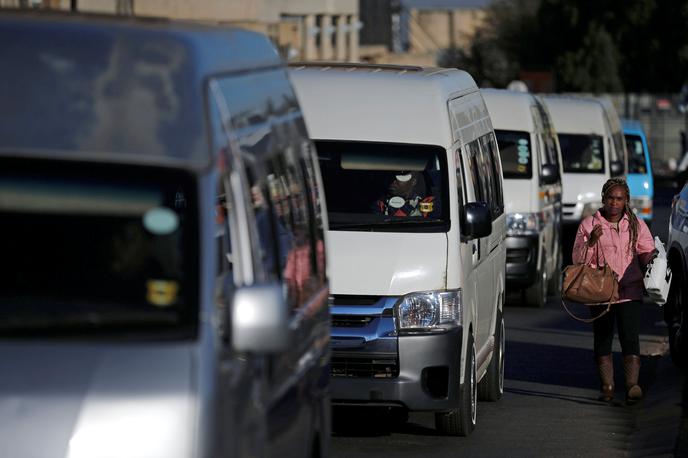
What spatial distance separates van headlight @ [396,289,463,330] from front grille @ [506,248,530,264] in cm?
1062

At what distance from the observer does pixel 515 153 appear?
882 inches

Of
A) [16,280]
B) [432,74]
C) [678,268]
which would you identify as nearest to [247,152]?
[16,280]

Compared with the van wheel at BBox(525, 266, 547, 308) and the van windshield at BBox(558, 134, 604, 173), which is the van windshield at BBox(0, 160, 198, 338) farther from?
the van windshield at BBox(558, 134, 604, 173)

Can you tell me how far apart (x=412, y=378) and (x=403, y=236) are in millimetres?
870

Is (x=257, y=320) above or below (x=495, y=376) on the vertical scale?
Answer: above

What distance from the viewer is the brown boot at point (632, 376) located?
13273mm

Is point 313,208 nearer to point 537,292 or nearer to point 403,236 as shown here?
point 403,236

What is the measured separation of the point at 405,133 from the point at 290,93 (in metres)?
3.97

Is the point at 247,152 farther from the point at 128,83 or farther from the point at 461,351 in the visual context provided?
the point at 461,351

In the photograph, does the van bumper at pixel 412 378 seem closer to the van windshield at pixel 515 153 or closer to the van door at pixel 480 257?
the van door at pixel 480 257

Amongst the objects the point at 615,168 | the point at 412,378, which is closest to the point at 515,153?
the point at 615,168

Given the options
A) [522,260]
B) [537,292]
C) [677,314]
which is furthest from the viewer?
[537,292]

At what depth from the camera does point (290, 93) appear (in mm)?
7664

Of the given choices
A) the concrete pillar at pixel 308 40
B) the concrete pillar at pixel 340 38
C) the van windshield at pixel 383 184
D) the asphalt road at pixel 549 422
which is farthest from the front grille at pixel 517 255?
the concrete pillar at pixel 340 38
